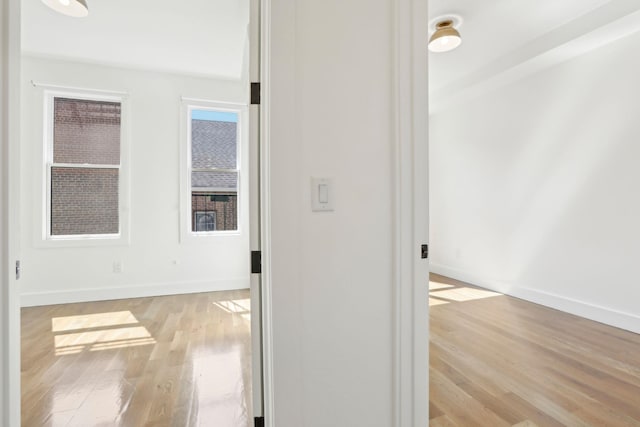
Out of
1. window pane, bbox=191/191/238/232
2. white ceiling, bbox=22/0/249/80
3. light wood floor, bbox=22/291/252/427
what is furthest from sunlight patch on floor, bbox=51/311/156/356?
white ceiling, bbox=22/0/249/80

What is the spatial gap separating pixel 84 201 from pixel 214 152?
1661mm

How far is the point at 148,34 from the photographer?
3.12 meters

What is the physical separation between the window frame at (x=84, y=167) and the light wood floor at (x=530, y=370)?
3.82 metres

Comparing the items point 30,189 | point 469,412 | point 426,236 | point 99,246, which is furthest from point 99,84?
point 469,412

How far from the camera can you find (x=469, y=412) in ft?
5.36

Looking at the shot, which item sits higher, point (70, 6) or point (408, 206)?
point (70, 6)

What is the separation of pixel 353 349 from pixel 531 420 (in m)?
1.21

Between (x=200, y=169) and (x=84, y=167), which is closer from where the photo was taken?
(x=84, y=167)

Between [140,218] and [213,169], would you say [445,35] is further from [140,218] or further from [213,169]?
[140,218]

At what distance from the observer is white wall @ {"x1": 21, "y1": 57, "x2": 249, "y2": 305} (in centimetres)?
351

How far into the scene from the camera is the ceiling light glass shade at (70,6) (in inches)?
94.4

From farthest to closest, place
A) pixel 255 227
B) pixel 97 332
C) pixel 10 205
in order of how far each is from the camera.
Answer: pixel 97 332, pixel 255 227, pixel 10 205

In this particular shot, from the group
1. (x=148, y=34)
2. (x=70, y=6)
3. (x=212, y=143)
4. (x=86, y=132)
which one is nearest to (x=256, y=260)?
(x=70, y=6)

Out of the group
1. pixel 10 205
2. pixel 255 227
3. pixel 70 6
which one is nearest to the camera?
pixel 10 205
